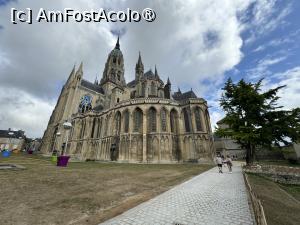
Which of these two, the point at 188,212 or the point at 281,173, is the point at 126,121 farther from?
the point at 188,212

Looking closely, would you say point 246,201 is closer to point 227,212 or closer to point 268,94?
point 227,212

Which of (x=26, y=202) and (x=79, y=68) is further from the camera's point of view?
(x=79, y=68)

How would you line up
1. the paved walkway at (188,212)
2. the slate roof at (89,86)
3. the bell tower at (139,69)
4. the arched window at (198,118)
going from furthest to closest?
the bell tower at (139,69) → the slate roof at (89,86) → the arched window at (198,118) → the paved walkway at (188,212)

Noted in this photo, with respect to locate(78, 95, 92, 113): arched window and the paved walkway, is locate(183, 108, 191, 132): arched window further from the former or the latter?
locate(78, 95, 92, 113): arched window

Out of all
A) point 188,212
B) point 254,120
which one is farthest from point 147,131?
point 188,212

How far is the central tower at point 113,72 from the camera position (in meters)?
50.1

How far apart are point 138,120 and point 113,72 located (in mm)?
32297

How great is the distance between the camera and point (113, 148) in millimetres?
26953

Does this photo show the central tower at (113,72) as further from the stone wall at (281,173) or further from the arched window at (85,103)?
the stone wall at (281,173)

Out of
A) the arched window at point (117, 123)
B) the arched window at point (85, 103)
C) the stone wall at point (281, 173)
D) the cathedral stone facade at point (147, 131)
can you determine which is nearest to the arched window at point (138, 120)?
the cathedral stone facade at point (147, 131)

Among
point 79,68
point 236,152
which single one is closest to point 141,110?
point 79,68

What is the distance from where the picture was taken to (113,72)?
172ft

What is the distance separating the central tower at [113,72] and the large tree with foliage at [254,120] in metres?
40.6

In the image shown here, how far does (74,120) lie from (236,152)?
4661 cm
